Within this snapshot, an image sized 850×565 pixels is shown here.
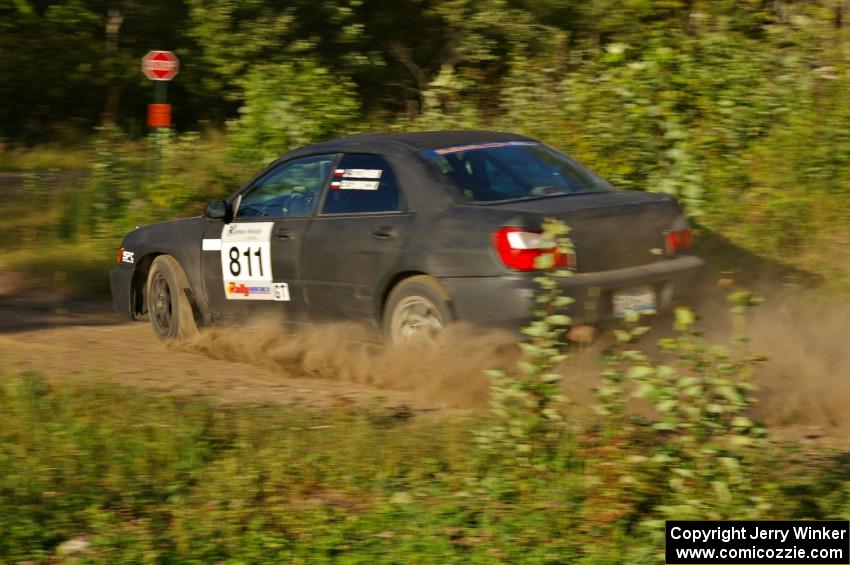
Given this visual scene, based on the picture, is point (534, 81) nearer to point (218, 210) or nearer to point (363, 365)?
point (218, 210)

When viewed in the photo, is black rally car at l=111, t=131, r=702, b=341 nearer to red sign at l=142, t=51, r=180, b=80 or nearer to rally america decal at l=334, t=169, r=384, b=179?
rally america decal at l=334, t=169, r=384, b=179

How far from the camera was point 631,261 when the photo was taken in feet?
22.9

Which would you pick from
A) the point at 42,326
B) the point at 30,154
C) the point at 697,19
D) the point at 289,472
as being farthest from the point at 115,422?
the point at 30,154

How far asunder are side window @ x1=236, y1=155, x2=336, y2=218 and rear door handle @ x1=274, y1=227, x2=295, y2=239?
111 mm

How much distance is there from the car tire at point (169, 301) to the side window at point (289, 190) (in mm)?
817

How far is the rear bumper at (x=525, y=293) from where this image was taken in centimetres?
660

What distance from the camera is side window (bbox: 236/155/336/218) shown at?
7.96 metres

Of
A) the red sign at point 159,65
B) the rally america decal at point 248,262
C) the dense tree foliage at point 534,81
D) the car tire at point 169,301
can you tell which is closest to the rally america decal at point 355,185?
the rally america decal at point 248,262

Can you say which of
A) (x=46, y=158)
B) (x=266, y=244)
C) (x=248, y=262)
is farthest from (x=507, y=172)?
(x=46, y=158)

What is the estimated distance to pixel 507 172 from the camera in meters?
7.43

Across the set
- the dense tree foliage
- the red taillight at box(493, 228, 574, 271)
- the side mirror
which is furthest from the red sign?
the red taillight at box(493, 228, 574, 271)

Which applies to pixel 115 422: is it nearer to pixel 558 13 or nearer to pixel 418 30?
pixel 558 13

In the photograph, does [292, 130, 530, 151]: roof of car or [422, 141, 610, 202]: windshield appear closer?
[422, 141, 610, 202]: windshield

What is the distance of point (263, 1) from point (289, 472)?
15040 mm
